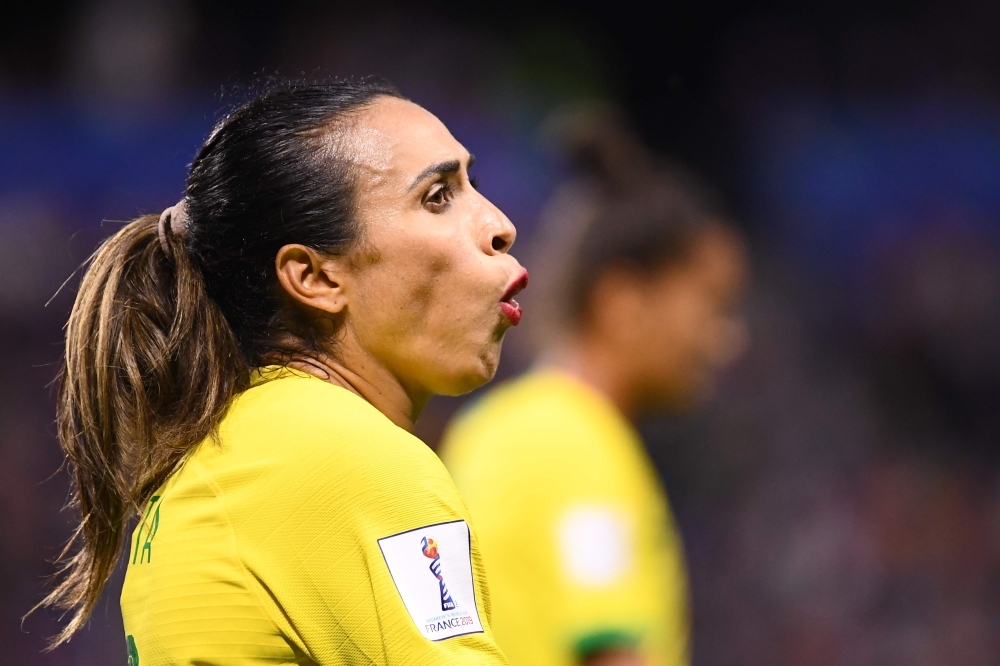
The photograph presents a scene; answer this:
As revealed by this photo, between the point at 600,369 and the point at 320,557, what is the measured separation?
182 centimetres

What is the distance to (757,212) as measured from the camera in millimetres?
7215

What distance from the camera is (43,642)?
6.29 metres

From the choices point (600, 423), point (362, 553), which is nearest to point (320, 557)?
point (362, 553)

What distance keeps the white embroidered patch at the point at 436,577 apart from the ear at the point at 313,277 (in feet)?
1.45

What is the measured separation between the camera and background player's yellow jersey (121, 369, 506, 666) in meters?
1.42

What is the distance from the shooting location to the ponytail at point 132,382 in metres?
1.68

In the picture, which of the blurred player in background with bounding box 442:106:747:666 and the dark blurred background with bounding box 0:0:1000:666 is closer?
the blurred player in background with bounding box 442:106:747:666

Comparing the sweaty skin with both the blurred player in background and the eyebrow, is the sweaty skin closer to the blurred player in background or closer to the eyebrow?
the eyebrow

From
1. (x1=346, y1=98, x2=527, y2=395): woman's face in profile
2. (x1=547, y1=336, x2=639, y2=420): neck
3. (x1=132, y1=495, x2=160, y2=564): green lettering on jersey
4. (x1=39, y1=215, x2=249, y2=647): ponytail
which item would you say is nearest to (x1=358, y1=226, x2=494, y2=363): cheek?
(x1=346, y1=98, x2=527, y2=395): woman's face in profile

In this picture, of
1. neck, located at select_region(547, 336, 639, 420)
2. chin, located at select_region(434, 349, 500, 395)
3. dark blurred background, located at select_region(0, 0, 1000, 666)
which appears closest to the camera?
chin, located at select_region(434, 349, 500, 395)

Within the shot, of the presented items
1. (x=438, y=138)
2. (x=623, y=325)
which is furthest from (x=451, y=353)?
(x=623, y=325)

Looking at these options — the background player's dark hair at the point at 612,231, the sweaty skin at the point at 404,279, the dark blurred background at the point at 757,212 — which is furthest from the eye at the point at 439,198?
the dark blurred background at the point at 757,212

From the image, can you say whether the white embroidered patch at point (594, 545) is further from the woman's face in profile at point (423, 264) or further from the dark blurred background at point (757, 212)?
the dark blurred background at point (757, 212)

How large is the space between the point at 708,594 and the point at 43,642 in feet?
11.5
